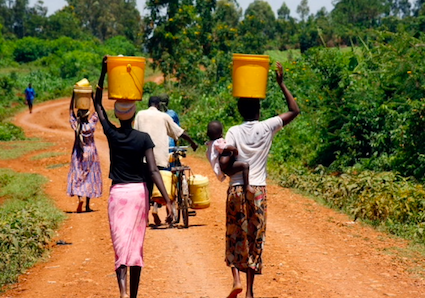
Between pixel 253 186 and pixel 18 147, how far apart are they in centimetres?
1819

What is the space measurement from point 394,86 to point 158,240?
761cm

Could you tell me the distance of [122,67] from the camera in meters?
5.68

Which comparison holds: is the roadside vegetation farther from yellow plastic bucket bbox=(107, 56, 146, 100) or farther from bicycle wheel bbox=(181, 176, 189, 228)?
yellow plastic bucket bbox=(107, 56, 146, 100)

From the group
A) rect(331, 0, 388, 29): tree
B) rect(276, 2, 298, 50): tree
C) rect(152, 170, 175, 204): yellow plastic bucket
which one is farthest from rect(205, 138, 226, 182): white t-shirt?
rect(331, 0, 388, 29): tree

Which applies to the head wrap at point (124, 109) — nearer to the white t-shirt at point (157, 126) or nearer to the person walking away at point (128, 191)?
the person walking away at point (128, 191)

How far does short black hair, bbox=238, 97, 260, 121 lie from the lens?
5910 millimetres

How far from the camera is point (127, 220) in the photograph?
571 centimetres

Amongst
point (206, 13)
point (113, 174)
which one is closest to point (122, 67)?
point (113, 174)

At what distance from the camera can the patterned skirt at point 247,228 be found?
19.5 feet

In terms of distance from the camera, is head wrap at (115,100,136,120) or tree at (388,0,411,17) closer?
head wrap at (115,100,136,120)

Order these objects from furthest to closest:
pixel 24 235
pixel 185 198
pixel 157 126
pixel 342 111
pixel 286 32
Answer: pixel 286 32 → pixel 342 111 → pixel 185 198 → pixel 24 235 → pixel 157 126

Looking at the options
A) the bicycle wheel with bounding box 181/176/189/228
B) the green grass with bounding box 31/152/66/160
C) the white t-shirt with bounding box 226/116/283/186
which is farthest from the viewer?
the green grass with bounding box 31/152/66/160

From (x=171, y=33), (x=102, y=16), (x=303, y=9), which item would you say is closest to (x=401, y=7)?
(x=303, y=9)

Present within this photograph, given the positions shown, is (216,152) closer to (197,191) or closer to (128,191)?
(128,191)
